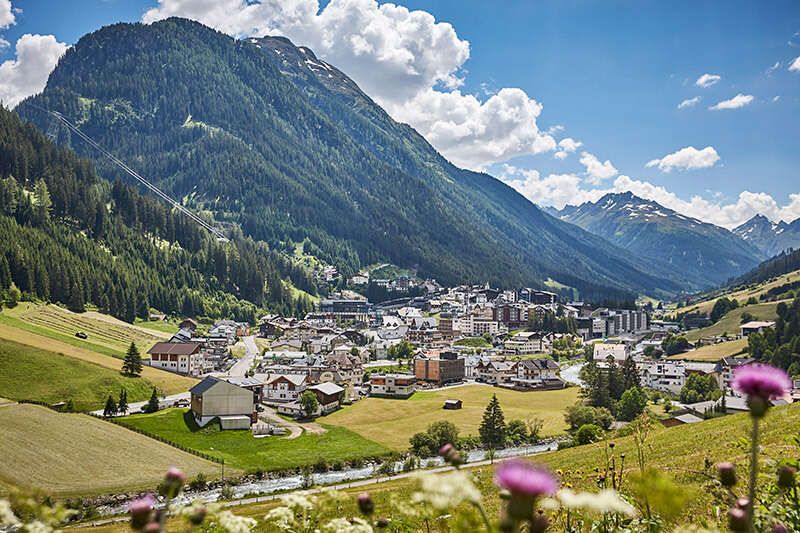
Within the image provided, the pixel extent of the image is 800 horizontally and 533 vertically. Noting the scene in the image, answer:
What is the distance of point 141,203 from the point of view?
160375mm

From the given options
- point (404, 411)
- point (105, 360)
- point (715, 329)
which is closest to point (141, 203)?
point (105, 360)

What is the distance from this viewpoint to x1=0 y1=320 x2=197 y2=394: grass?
7331 cm

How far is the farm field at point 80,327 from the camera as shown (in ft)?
278

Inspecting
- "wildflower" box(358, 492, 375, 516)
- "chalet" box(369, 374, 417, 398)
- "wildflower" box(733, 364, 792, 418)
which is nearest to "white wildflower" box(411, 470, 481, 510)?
"wildflower" box(358, 492, 375, 516)

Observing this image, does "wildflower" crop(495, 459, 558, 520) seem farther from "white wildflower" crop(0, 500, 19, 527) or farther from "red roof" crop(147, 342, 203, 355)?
"red roof" crop(147, 342, 203, 355)

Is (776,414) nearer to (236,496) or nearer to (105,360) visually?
(236,496)

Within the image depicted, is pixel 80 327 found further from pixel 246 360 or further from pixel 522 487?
pixel 522 487

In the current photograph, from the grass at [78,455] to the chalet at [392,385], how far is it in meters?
39.7

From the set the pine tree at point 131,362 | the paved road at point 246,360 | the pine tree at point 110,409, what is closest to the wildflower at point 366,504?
the pine tree at point 110,409

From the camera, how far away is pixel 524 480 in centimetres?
229

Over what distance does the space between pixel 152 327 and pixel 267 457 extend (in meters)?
73.9

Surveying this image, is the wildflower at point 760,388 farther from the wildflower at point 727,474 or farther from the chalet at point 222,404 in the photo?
the chalet at point 222,404

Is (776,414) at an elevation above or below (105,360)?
above

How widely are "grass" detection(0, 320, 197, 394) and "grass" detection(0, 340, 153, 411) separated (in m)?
2.42
